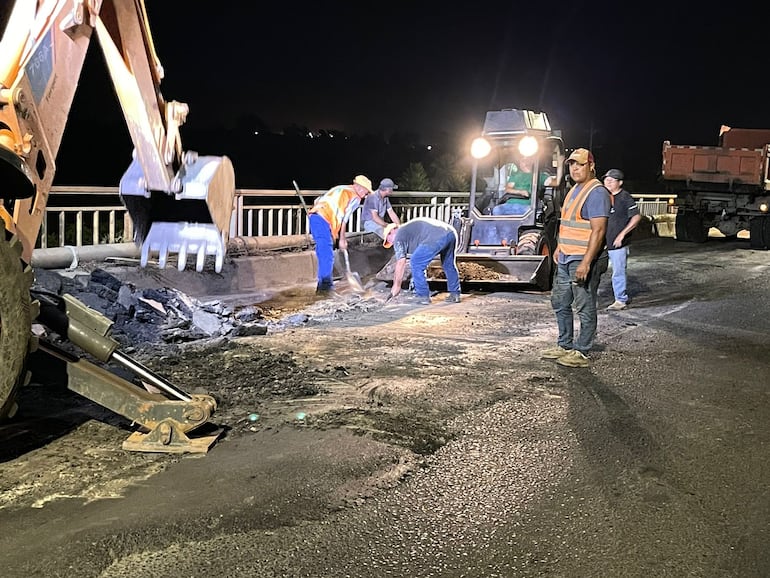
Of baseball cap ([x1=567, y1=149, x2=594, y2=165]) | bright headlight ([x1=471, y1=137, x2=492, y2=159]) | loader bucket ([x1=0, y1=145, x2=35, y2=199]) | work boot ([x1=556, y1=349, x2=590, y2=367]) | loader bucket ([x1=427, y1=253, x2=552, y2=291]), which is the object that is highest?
bright headlight ([x1=471, y1=137, x2=492, y2=159])

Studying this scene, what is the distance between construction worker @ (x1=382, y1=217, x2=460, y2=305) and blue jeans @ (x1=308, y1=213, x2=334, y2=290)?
84 cm

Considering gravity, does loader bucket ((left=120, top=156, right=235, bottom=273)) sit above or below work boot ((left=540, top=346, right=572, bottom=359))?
above

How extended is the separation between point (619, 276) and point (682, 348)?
2689mm

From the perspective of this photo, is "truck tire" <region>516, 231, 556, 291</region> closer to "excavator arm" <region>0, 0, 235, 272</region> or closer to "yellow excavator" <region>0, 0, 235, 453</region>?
"excavator arm" <region>0, 0, 235, 272</region>

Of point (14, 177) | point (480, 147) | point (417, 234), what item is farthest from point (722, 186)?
point (14, 177)

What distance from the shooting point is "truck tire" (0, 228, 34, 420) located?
345 centimetres

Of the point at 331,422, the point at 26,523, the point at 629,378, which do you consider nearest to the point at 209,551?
the point at 26,523

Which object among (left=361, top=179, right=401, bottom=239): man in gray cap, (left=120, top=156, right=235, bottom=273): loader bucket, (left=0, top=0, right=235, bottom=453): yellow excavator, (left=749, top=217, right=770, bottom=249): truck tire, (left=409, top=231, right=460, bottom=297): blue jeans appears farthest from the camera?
(left=749, top=217, right=770, bottom=249): truck tire

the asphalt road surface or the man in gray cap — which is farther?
the man in gray cap

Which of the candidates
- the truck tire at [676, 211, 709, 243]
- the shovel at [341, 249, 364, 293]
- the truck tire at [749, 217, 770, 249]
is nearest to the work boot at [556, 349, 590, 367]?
the shovel at [341, 249, 364, 293]

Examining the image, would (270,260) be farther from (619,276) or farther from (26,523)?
(26,523)

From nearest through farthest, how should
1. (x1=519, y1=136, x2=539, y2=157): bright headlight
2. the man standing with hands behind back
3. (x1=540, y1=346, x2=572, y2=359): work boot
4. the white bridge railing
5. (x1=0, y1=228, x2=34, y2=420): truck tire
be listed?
(x1=0, y1=228, x2=34, y2=420): truck tire, (x1=540, y1=346, x2=572, y2=359): work boot, the man standing with hands behind back, the white bridge railing, (x1=519, y1=136, x2=539, y2=157): bright headlight

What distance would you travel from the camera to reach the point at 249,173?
47.4 metres

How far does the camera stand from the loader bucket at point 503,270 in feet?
36.4
